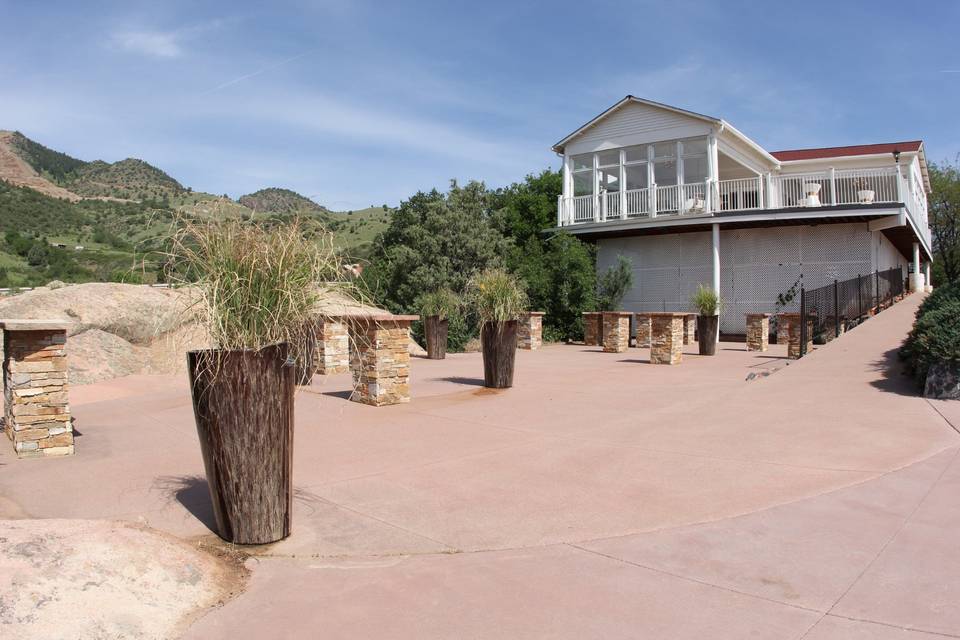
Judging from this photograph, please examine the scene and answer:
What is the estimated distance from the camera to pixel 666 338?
47.5 ft

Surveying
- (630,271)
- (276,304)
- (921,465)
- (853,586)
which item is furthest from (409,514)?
(630,271)

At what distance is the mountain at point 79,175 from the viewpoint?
52.9 metres

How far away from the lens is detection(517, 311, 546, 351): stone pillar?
62.6ft

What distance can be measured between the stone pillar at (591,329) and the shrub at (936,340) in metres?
11.5

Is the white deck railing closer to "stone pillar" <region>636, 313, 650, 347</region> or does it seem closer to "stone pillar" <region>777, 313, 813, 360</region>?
"stone pillar" <region>636, 313, 650, 347</region>

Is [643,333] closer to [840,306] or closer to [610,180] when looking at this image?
[840,306]

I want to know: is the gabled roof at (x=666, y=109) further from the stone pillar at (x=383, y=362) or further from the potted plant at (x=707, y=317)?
the stone pillar at (x=383, y=362)

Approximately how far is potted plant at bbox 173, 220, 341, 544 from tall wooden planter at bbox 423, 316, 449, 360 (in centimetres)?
1173

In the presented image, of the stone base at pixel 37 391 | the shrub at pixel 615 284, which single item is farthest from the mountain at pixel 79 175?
the stone base at pixel 37 391

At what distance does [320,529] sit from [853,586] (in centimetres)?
309

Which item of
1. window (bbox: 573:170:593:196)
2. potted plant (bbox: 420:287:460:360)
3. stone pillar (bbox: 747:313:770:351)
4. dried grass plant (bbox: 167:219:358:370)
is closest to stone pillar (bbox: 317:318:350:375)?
potted plant (bbox: 420:287:460:360)

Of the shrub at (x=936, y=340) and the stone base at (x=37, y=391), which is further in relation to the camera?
the shrub at (x=936, y=340)

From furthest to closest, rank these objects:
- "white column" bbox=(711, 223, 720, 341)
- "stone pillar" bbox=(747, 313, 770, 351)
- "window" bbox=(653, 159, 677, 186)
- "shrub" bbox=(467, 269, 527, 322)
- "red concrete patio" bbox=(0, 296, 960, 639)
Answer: "window" bbox=(653, 159, 677, 186)
"white column" bbox=(711, 223, 720, 341)
"stone pillar" bbox=(747, 313, 770, 351)
"shrub" bbox=(467, 269, 527, 322)
"red concrete patio" bbox=(0, 296, 960, 639)

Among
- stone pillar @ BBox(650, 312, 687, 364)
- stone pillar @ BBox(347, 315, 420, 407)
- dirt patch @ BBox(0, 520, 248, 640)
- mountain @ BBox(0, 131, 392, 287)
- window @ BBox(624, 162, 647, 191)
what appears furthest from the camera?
window @ BBox(624, 162, 647, 191)
